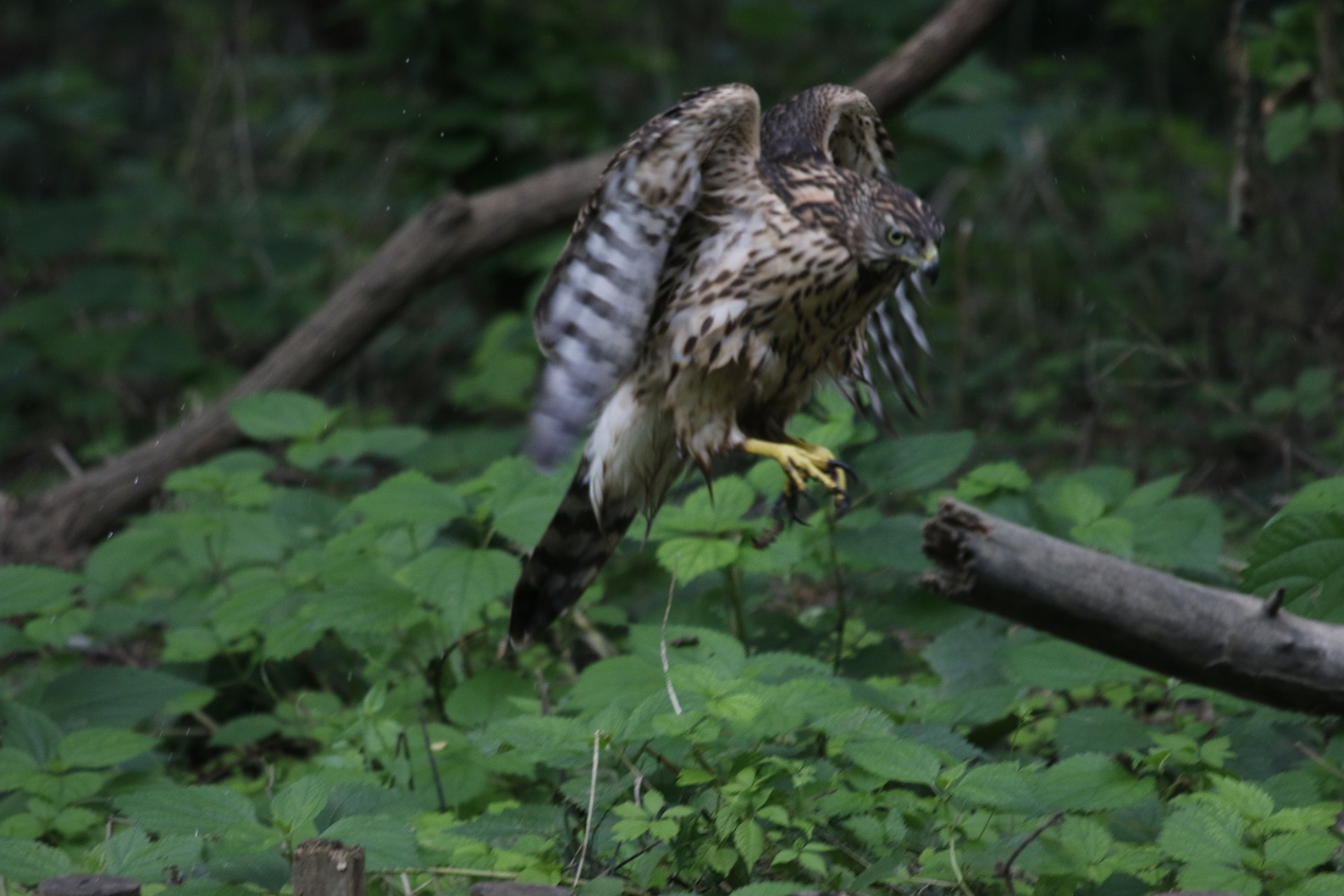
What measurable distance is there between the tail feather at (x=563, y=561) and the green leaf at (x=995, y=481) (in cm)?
90

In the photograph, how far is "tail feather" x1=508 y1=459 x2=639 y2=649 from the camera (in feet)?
11.4

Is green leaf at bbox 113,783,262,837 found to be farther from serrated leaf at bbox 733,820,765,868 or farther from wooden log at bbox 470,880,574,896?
serrated leaf at bbox 733,820,765,868

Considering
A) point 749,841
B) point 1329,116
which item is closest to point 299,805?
point 749,841

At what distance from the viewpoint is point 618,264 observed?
300 cm

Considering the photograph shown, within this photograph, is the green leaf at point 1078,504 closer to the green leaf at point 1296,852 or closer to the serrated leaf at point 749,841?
the green leaf at point 1296,852

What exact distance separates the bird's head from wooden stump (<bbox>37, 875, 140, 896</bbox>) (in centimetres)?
190

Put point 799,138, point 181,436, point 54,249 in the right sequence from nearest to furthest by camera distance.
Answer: point 799,138 → point 181,436 → point 54,249

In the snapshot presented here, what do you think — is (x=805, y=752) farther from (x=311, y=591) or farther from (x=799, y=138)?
(x=311, y=591)

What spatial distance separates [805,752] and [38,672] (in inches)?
99.2

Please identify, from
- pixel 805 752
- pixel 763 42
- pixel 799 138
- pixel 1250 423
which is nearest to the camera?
pixel 805 752

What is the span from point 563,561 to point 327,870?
56.1 inches

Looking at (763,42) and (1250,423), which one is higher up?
(763,42)

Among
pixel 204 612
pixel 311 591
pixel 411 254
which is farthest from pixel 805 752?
pixel 411 254

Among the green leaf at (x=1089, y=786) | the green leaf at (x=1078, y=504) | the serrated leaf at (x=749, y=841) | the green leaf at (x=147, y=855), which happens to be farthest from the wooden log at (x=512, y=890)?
the green leaf at (x=1078, y=504)
